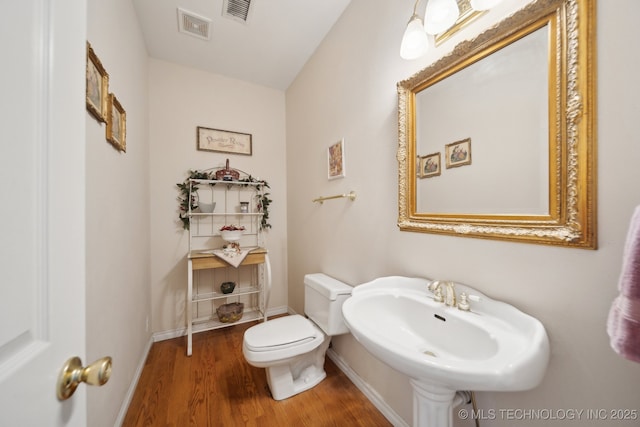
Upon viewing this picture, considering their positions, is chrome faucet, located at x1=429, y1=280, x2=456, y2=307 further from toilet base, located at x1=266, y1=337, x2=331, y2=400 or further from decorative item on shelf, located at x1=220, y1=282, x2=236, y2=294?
decorative item on shelf, located at x1=220, y1=282, x2=236, y2=294

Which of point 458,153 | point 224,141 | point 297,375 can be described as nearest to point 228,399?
point 297,375

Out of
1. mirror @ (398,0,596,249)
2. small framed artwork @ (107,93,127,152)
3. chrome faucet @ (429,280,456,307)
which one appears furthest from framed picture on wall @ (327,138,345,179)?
small framed artwork @ (107,93,127,152)

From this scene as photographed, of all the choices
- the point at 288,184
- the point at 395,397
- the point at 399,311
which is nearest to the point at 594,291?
the point at 399,311

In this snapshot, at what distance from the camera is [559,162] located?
27.6 inches

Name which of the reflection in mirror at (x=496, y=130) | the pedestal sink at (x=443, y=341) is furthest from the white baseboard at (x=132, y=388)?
the reflection in mirror at (x=496, y=130)

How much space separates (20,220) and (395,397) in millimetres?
1575

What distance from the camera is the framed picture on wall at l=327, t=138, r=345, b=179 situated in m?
1.67

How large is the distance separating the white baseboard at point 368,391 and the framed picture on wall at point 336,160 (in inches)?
53.7

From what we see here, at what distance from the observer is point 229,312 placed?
84.1 inches

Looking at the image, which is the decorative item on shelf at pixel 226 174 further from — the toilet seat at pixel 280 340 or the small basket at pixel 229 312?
the toilet seat at pixel 280 340

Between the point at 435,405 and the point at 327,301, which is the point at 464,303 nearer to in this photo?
the point at 435,405

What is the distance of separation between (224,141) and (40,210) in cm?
216

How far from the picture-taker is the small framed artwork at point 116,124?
111 centimetres

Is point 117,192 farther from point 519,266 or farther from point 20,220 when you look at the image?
point 519,266
